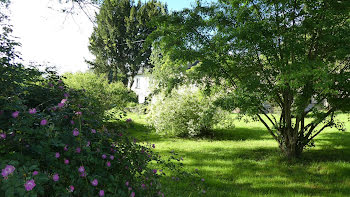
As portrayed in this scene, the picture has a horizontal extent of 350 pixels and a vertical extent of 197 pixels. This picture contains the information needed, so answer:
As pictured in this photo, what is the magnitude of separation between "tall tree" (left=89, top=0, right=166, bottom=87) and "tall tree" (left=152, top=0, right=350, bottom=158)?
77.0 ft

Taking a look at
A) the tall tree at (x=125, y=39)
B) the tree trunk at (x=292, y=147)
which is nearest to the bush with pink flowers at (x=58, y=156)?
the tree trunk at (x=292, y=147)

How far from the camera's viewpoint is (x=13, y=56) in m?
3.51

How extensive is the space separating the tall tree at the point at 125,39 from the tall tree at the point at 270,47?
23.5 m

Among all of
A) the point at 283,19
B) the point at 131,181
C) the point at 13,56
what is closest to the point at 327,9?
the point at 283,19

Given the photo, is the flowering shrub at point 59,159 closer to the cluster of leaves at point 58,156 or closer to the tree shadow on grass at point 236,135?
the cluster of leaves at point 58,156

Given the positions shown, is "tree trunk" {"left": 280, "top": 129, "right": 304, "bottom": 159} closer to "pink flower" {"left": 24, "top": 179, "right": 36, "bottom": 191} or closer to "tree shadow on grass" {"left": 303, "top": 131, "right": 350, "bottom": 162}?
"tree shadow on grass" {"left": 303, "top": 131, "right": 350, "bottom": 162}

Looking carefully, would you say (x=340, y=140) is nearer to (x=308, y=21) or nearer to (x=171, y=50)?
(x=308, y=21)

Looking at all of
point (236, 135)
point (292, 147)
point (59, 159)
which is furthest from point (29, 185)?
point (236, 135)

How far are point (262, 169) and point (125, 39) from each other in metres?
27.8

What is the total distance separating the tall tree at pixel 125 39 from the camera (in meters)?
30.2

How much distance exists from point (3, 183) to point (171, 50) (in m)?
4.77

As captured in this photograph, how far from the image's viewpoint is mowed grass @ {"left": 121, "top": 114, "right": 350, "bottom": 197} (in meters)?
4.48

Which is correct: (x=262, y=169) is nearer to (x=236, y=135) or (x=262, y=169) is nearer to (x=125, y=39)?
(x=236, y=135)

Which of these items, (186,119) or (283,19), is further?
(186,119)
